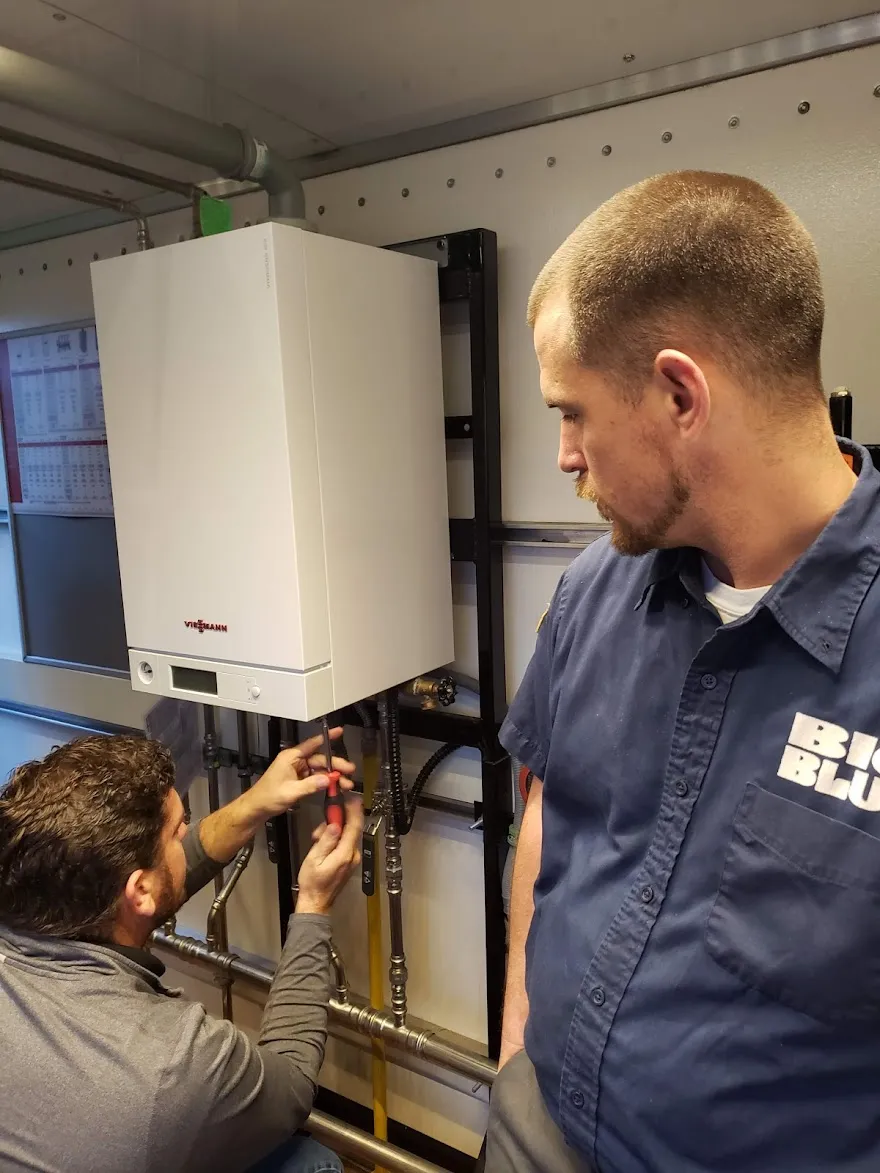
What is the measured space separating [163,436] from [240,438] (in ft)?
0.59

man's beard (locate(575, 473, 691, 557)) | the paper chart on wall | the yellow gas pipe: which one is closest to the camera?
man's beard (locate(575, 473, 691, 557))

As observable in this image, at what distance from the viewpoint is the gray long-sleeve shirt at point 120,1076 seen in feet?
3.04

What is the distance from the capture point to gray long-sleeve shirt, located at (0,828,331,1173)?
0.93 metres

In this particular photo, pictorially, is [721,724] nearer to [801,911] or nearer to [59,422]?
[801,911]

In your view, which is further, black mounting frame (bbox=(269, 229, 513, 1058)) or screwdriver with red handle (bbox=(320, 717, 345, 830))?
black mounting frame (bbox=(269, 229, 513, 1058))

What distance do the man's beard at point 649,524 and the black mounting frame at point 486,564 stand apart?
2.25 ft

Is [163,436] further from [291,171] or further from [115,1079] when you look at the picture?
[115,1079]

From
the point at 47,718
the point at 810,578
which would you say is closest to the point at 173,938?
the point at 47,718

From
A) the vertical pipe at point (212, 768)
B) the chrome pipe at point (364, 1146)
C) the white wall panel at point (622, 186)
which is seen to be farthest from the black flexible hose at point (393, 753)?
the chrome pipe at point (364, 1146)

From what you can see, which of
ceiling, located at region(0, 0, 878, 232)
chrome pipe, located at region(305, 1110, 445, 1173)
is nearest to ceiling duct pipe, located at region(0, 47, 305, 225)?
ceiling, located at region(0, 0, 878, 232)

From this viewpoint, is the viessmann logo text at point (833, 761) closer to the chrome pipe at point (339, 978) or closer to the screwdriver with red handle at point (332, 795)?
the screwdriver with red handle at point (332, 795)

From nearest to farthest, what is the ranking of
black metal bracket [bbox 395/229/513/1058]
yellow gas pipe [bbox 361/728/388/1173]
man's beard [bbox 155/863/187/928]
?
man's beard [bbox 155/863/187/928] → black metal bracket [bbox 395/229/513/1058] → yellow gas pipe [bbox 361/728/388/1173]

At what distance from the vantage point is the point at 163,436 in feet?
4.47

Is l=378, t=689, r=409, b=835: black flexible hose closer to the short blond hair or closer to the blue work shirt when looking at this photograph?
the blue work shirt
